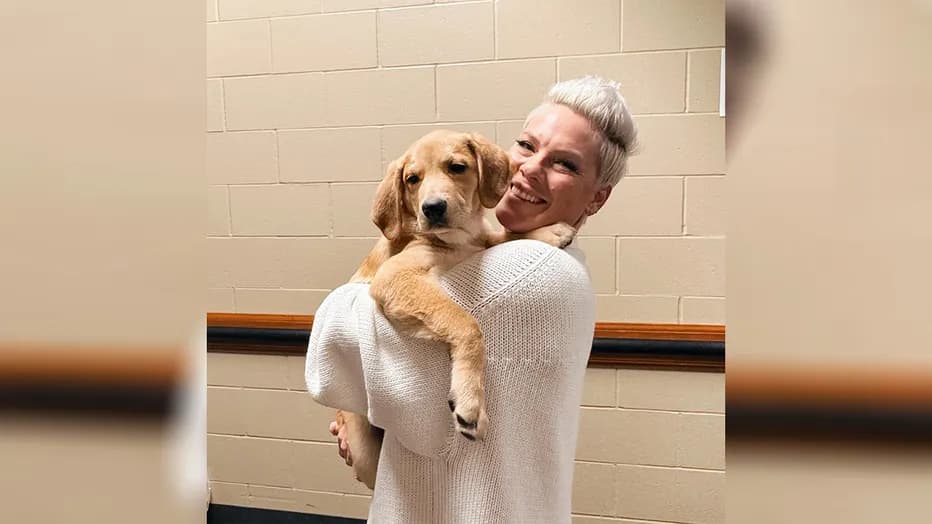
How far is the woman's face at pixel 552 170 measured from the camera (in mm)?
1210

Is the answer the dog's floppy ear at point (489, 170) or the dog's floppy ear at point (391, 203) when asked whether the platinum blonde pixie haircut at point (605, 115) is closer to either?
the dog's floppy ear at point (489, 170)

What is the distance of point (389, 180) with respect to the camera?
1166 millimetres

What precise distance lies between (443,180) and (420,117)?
3.84ft

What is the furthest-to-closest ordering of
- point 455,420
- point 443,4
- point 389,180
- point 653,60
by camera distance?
point 443,4
point 653,60
point 389,180
point 455,420

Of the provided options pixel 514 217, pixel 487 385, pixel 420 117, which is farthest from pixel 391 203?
pixel 420 117

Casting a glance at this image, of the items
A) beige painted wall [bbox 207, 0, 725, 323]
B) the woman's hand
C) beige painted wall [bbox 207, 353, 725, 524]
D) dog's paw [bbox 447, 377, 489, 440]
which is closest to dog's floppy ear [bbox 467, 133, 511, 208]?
dog's paw [bbox 447, 377, 489, 440]

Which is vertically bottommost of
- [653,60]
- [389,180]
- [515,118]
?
[389,180]

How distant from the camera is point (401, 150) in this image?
2277 millimetres

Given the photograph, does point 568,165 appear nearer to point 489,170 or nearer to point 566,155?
point 566,155

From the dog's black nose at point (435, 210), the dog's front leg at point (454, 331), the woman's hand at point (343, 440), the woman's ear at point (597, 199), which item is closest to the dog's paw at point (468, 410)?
the dog's front leg at point (454, 331)

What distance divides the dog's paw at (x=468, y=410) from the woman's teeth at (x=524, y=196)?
0.43 m
